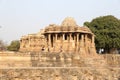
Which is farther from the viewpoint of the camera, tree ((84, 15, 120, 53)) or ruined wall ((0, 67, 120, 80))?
tree ((84, 15, 120, 53))

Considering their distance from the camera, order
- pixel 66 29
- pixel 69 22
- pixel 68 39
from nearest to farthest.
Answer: pixel 66 29 → pixel 68 39 → pixel 69 22

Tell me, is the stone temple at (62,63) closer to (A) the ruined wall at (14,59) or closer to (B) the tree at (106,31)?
(A) the ruined wall at (14,59)

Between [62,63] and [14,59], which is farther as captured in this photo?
[62,63]

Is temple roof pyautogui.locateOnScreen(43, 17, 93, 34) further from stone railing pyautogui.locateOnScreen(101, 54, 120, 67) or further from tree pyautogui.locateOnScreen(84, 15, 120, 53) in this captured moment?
tree pyautogui.locateOnScreen(84, 15, 120, 53)

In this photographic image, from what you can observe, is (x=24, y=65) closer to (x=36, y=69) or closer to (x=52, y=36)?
(x=36, y=69)

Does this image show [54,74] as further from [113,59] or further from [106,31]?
[106,31]

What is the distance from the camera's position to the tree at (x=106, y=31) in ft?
167

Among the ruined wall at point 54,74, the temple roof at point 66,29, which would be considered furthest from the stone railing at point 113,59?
the ruined wall at point 54,74

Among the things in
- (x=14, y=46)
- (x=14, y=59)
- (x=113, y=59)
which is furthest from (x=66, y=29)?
(x=14, y=46)

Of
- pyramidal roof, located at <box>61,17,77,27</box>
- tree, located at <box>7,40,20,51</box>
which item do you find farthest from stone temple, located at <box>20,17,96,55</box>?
tree, located at <box>7,40,20,51</box>

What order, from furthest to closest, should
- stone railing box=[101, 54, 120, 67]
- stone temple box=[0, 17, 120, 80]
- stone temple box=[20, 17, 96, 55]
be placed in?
1. stone temple box=[20, 17, 96, 55]
2. stone railing box=[101, 54, 120, 67]
3. stone temple box=[0, 17, 120, 80]

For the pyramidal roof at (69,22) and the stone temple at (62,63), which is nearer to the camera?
the stone temple at (62,63)

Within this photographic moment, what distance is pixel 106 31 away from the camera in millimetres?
51250

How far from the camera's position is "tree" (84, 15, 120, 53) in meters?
50.8
